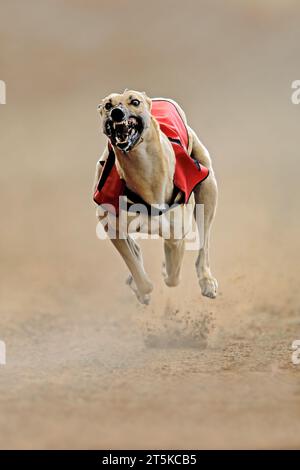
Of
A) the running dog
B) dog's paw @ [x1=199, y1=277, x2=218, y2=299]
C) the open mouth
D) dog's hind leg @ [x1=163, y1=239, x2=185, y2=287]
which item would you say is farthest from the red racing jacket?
dog's paw @ [x1=199, y1=277, x2=218, y2=299]

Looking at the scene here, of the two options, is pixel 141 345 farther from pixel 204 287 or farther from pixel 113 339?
pixel 204 287

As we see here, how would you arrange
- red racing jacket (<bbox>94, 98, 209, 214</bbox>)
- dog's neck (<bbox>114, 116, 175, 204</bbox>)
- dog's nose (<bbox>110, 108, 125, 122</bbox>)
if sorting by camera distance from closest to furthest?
1. dog's nose (<bbox>110, 108, 125, 122</bbox>)
2. dog's neck (<bbox>114, 116, 175, 204</bbox>)
3. red racing jacket (<bbox>94, 98, 209, 214</bbox>)

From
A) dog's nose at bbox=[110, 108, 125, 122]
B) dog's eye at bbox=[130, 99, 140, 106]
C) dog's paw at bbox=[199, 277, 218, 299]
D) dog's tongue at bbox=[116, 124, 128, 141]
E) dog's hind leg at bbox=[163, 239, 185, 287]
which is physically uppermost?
dog's eye at bbox=[130, 99, 140, 106]

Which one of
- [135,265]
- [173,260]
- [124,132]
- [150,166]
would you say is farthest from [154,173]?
[173,260]

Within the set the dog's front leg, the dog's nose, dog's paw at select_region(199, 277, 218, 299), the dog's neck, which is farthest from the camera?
dog's paw at select_region(199, 277, 218, 299)

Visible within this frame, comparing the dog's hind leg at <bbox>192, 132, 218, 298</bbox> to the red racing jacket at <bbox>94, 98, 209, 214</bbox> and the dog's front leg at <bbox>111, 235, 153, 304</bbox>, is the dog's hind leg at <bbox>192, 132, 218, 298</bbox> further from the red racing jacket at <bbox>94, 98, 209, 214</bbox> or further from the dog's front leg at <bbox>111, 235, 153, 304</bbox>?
the dog's front leg at <bbox>111, 235, 153, 304</bbox>

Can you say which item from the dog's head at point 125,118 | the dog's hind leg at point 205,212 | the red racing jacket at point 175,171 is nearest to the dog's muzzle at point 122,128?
the dog's head at point 125,118

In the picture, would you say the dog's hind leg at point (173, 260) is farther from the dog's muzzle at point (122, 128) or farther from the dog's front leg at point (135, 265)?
the dog's muzzle at point (122, 128)

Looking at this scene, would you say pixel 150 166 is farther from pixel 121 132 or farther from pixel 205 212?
pixel 205 212

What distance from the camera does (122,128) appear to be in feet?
10.8

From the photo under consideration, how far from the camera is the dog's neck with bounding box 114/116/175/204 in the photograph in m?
3.48

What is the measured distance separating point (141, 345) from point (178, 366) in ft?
2.06

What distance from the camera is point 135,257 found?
3.99 metres

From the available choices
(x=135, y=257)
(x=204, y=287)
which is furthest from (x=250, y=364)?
(x=135, y=257)
